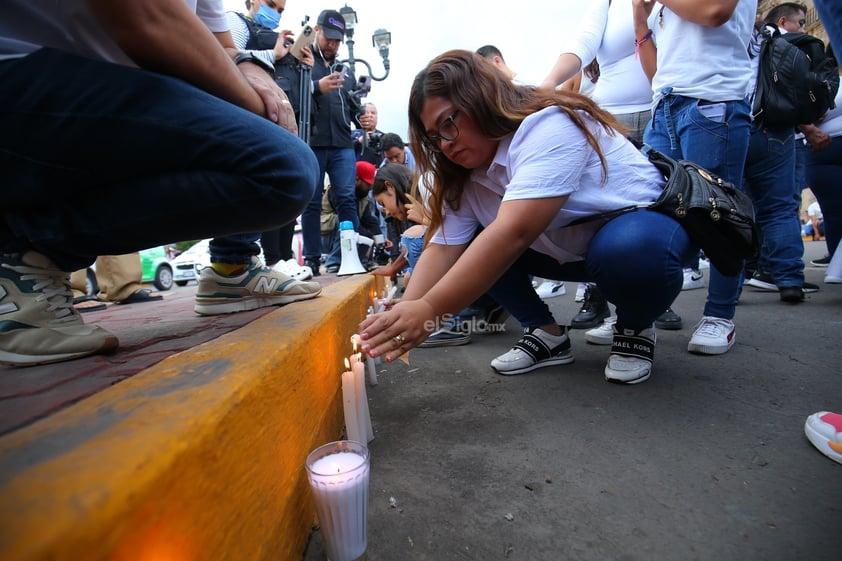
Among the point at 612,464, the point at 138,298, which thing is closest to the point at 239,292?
the point at 612,464

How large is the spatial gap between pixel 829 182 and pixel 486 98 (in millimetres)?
3249

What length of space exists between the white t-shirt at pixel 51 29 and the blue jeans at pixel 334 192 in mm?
2872

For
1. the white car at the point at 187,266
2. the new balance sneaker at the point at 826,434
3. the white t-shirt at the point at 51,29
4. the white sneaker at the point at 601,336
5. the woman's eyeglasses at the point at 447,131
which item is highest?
the white t-shirt at the point at 51,29

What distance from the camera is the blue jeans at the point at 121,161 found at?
943 millimetres

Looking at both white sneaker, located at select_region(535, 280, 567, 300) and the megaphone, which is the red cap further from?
white sneaker, located at select_region(535, 280, 567, 300)

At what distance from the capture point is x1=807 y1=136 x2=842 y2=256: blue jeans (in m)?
3.07

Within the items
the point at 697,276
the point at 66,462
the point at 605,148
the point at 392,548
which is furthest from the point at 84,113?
the point at 697,276

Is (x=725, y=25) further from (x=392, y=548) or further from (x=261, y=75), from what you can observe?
(x=392, y=548)

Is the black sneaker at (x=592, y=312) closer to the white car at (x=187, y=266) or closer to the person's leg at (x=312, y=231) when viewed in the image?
the person's leg at (x=312, y=231)

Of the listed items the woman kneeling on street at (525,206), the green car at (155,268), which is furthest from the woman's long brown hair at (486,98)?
the green car at (155,268)

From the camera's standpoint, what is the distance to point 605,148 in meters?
1.54

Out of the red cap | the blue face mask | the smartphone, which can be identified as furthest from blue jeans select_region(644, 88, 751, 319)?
the red cap

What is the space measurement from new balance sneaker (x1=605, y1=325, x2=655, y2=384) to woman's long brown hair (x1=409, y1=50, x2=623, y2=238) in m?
0.67

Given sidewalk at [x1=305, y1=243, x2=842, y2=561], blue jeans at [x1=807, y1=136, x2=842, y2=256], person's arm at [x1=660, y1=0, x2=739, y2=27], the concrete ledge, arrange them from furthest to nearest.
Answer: blue jeans at [x1=807, y1=136, x2=842, y2=256]
person's arm at [x1=660, y1=0, x2=739, y2=27]
sidewalk at [x1=305, y1=243, x2=842, y2=561]
the concrete ledge
